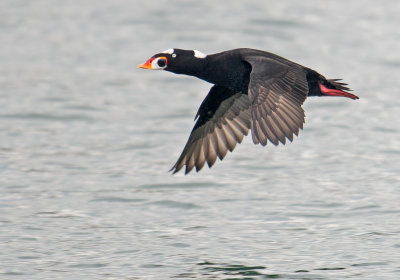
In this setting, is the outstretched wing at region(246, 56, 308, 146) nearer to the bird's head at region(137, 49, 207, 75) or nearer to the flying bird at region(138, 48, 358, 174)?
the flying bird at region(138, 48, 358, 174)

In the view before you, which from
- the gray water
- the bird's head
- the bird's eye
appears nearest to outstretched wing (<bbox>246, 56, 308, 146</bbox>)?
the bird's head

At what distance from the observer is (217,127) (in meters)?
9.99

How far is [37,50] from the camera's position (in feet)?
53.7

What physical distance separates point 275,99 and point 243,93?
1154 millimetres

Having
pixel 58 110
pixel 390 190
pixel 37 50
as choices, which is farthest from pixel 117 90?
pixel 390 190

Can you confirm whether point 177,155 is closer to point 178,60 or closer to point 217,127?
point 217,127

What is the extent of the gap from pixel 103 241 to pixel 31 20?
31.0ft

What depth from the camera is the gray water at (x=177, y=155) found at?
863 centimetres

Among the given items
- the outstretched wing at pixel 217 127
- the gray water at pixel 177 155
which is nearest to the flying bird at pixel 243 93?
the outstretched wing at pixel 217 127

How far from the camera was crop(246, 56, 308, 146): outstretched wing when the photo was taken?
8.06 m

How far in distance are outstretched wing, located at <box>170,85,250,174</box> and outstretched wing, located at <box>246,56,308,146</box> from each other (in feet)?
3.60

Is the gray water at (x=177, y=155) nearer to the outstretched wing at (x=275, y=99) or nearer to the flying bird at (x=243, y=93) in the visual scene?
the flying bird at (x=243, y=93)

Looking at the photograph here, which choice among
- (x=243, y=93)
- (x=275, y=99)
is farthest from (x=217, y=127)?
(x=275, y=99)

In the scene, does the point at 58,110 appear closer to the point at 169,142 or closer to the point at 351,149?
the point at 169,142
